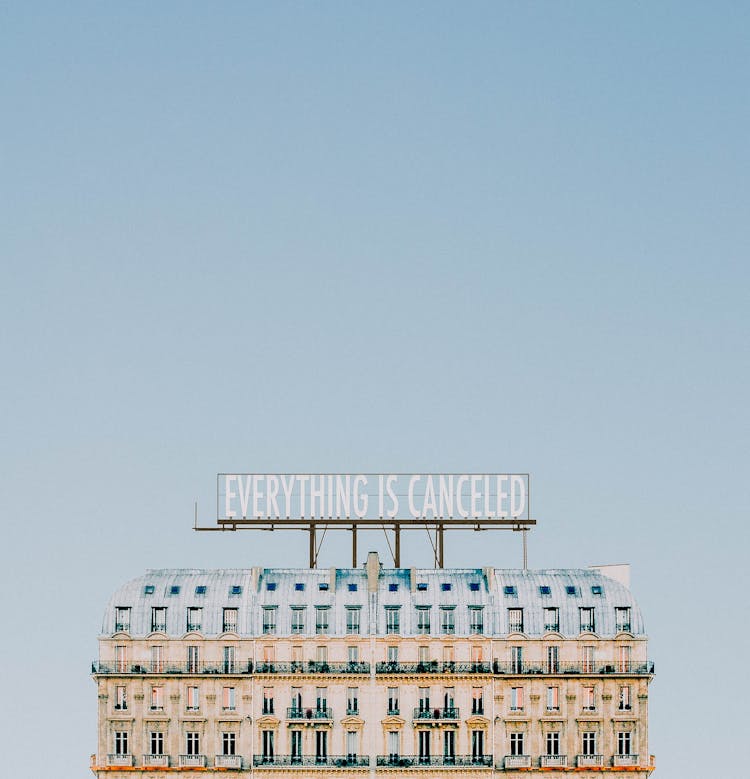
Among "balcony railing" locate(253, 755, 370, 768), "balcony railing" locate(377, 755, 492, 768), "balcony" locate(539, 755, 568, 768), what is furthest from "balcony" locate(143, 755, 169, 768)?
"balcony" locate(539, 755, 568, 768)

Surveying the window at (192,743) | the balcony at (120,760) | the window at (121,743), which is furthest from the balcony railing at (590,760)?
the window at (121,743)

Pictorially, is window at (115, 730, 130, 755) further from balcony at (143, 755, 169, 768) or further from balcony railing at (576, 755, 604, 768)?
balcony railing at (576, 755, 604, 768)

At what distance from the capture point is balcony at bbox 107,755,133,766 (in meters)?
198

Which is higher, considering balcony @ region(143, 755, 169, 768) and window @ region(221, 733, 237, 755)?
window @ region(221, 733, 237, 755)

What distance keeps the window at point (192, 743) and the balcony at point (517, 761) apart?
2804 centimetres

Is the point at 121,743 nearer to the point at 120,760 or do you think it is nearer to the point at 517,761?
the point at 120,760

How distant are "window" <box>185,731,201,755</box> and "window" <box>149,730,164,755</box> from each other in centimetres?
228

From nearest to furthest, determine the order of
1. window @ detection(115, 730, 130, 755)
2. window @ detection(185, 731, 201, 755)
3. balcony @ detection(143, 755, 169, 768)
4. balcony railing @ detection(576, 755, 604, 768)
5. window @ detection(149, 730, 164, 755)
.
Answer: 1. balcony @ detection(143, 755, 169, 768)
2. balcony railing @ detection(576, 755, 604, 768)
3. window @ detection(115, 730, 130, 755)
4. window @ detection(149, 730, 164, 755)
5. window @ detection(185, 731, 201, 755)

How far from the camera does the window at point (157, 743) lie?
654ft

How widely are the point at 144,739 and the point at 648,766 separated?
46.2m

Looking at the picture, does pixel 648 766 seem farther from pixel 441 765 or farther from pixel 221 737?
pixel 221 737

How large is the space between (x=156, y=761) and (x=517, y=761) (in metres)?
32.9

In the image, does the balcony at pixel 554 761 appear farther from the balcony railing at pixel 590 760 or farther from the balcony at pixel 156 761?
the balcony at pixel 156 761

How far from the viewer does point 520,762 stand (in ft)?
654
